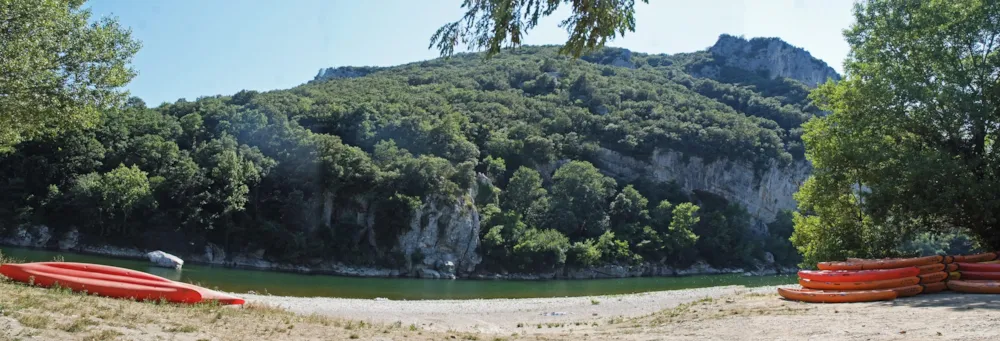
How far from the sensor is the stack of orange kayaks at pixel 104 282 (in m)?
10.6

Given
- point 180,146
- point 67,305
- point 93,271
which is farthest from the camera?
point 180,146

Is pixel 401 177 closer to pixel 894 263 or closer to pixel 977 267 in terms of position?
pixel 894 263

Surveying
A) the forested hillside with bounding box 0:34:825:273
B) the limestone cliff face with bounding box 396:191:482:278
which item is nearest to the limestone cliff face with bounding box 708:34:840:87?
the forested hillside with bounding box 0:34:825:273

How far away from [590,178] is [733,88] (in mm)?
76264

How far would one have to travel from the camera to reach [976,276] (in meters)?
14.1

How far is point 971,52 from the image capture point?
58.9ft

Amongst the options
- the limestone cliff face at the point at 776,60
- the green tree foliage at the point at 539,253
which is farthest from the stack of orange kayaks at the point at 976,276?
the limestone cliff face at the point at 776,60

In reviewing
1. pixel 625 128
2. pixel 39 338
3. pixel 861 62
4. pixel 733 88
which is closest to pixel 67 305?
pixel 39 338

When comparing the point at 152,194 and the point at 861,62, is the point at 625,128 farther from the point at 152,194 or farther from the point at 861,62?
the point at 861,62

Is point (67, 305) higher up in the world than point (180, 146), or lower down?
lower down

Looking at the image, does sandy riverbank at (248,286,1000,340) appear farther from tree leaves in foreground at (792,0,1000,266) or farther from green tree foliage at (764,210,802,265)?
green tree foliage at (764,210,802,265)

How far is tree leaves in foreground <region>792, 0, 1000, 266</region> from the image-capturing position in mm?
16641

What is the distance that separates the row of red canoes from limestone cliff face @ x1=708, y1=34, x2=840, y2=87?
17012cm

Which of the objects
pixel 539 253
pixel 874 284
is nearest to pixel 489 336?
pixel 874 284
